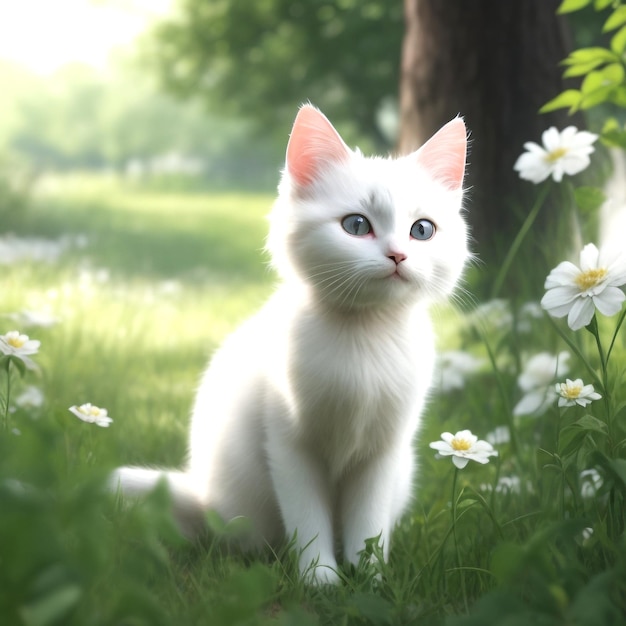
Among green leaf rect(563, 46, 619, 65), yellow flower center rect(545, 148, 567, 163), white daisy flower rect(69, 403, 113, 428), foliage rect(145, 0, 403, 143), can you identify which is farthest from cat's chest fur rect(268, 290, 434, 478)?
foliage rect(145, 0, 403, 143)

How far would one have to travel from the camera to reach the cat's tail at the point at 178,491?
7.37ft

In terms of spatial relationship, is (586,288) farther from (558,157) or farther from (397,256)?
(558,157)

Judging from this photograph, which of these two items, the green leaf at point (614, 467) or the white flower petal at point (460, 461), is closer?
the green leaf at point (614, 467)

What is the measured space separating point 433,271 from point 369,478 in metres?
0.57

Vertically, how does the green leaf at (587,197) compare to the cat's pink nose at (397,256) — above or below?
above

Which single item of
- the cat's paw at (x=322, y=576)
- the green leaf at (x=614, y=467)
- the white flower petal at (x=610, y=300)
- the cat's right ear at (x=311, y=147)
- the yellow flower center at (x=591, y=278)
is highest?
the cat's right ear at (x=311, y=147)

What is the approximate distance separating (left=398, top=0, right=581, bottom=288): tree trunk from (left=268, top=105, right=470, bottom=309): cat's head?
5.56 feet

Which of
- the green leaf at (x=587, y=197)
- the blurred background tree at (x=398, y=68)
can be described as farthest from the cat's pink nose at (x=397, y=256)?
the blurred background tree at (x=398, y=68)

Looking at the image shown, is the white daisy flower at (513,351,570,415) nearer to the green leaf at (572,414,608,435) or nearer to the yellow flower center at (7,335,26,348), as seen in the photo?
the green leaf at (572,414,608,435)

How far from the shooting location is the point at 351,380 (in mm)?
1986

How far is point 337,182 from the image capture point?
6.69 feet

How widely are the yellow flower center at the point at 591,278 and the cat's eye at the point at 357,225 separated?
1.69 ft

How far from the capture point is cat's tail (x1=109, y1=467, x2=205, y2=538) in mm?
2246

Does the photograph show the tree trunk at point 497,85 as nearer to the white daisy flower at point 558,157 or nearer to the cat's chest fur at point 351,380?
the white daisy flower at point 558,157
